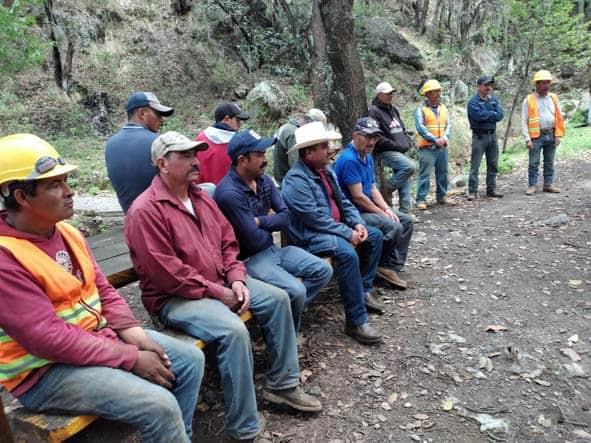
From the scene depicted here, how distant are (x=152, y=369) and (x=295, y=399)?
46.4 inches

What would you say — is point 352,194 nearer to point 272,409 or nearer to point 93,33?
point 272,409

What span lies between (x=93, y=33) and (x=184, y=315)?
18983 millimetres

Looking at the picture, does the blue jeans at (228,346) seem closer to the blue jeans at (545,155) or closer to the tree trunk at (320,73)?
the tree trunk at (320,73)

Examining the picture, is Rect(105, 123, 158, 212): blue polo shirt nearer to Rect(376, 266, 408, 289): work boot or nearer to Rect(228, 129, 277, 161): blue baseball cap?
Rect(228, 129, 277, 161): blue baseball cap

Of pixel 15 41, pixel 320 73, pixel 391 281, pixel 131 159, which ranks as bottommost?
pixel 391 281

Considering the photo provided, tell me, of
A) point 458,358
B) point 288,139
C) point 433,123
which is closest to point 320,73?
point 288,139

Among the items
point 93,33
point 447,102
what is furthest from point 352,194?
point 93,33

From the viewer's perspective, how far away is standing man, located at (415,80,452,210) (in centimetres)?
764

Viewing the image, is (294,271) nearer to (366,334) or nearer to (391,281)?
(366,334)

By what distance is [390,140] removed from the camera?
6844 millimetres

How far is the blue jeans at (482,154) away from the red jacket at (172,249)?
624 cm

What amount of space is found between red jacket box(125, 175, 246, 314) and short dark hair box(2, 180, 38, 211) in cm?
80

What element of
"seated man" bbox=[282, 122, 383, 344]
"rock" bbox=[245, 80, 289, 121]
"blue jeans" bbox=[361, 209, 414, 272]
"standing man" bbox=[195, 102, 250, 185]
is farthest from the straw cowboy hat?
"rock" bbox=[245, 80, 289, 121]

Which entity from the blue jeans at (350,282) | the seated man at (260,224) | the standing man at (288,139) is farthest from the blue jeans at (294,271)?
the standing man at (288,139)
